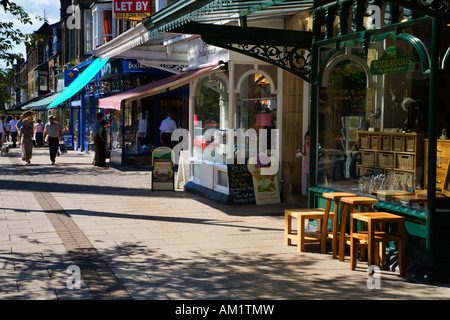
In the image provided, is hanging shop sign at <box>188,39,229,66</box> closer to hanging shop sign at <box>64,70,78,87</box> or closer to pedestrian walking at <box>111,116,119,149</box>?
pedestrian walking at <box>111,116,119,149</box>

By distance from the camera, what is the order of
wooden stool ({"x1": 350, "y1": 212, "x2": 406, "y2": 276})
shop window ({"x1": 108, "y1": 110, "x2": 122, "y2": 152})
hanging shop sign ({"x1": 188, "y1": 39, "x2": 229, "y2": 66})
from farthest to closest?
shop window ({"x1": 108, "y1": 110, "x2": 122, "y2": 152}) < hanging shop sign ({"x1": 188, "y1": 39, "x2": 229, "y2": 66}) < wooden stool ({"x1": 350, "y1": 212, "x2": 406, "y2": 276})

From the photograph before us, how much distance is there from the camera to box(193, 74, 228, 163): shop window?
40.3ft

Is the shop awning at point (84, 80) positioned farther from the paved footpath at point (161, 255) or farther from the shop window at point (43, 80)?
the shop window at point (43, 80)

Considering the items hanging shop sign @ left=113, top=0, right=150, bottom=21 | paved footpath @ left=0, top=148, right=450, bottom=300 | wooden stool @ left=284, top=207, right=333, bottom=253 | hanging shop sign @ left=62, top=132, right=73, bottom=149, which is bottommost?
paved footpath @ left=0, top=148, right=450, bottom=300

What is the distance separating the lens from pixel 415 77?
6.97 m

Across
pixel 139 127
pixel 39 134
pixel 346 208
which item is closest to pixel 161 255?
pixel 346 208

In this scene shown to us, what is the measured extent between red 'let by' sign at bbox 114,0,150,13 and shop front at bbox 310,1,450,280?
12.1 metres

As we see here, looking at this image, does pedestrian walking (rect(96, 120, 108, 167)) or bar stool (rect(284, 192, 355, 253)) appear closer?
bar stool (rect(284, 192, 355, 253))

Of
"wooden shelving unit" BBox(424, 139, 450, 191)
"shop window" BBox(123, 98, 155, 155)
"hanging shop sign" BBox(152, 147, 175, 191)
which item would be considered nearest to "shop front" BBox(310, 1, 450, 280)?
"wooden shelving unit" BBox(424, 139, 450, 191)

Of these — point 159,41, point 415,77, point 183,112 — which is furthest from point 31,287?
point 183,112

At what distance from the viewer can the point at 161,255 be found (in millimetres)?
7227

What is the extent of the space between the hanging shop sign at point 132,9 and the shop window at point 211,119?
22.6ft

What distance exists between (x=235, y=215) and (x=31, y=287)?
4953mm

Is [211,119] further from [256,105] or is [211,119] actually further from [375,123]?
[375,123]
